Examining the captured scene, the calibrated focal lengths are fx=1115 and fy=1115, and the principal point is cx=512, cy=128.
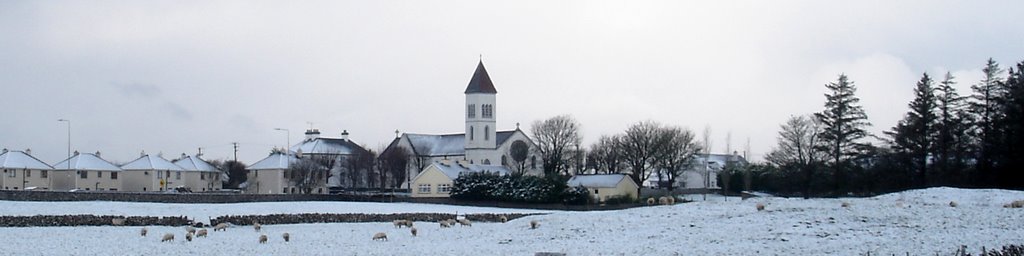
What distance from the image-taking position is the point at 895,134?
7356 centimetres

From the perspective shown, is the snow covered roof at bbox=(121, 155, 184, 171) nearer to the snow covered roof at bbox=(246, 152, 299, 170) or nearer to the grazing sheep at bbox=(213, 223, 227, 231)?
the snow covered roof at bbox=(246, 152, 299, 170)

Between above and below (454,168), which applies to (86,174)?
below

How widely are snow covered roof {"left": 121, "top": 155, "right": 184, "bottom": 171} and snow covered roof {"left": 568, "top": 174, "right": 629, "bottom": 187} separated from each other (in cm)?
4140

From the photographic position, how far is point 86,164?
105562mm

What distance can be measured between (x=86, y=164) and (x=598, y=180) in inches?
1926

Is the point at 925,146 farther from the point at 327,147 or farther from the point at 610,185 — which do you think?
the point at 327,147

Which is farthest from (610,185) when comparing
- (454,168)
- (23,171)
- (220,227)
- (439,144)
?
(23,171)

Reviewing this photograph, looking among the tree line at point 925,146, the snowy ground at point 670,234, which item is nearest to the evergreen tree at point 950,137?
the tree line at point 925,146

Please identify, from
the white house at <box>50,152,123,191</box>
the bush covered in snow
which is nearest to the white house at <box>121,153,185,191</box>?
the white house at <box>50,152,123,191</box>

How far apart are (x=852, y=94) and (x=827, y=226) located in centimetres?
4246

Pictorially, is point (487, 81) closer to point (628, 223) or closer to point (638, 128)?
point (638, 128)

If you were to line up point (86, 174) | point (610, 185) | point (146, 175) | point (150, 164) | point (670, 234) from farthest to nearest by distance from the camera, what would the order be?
point (150, 164) < point (146, 175) < point (86, 174) < point (610, 185) < point (670, 234)

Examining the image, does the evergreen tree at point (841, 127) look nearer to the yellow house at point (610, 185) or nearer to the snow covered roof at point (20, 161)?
the yellow house at point (610, 185)

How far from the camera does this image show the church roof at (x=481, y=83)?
12494 cm
